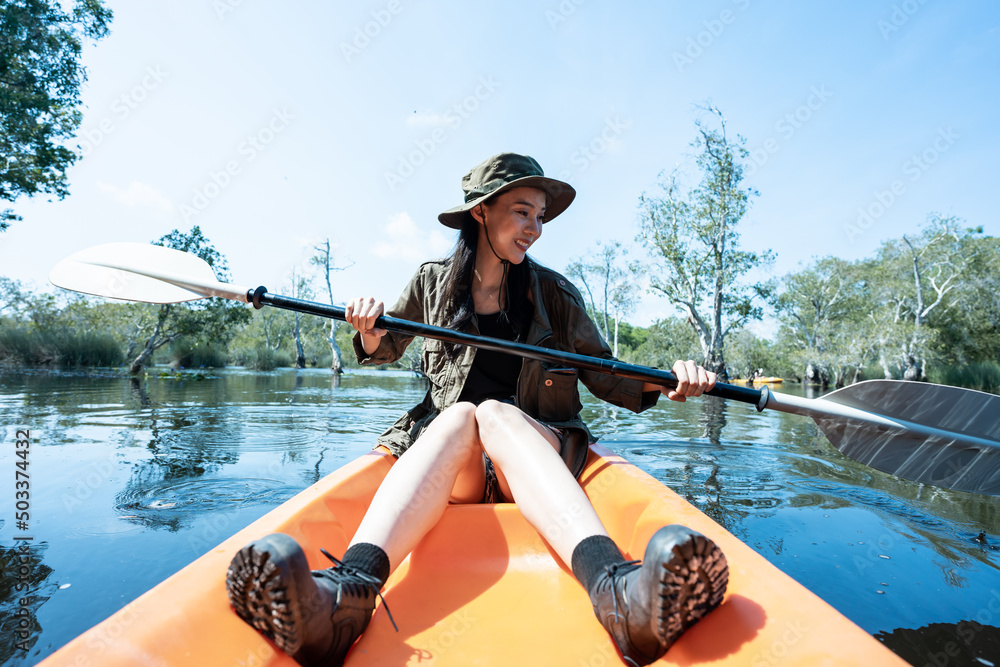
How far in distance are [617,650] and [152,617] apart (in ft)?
2.52

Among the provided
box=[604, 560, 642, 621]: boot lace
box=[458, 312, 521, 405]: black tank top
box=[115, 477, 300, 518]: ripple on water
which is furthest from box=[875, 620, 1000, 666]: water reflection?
box=[115, 477, 300, 518]: ripple on water

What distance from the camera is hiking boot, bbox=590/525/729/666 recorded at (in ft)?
2.46

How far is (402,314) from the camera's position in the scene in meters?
1.94

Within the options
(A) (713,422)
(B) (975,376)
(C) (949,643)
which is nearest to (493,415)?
(C) (949,643)

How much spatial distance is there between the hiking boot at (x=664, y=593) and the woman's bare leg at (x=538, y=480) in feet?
0.59

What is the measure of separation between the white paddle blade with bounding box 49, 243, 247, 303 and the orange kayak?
96 centimetres

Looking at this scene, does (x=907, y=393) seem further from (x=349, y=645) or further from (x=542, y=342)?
(x=349, y=645)

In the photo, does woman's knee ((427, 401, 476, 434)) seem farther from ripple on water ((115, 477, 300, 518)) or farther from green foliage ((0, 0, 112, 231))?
green foliage ((0, 0, 112, 231))

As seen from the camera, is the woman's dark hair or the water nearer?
the water

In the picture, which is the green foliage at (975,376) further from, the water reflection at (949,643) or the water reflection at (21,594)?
the water reflection at (21,594)

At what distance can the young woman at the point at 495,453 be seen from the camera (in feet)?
2.51

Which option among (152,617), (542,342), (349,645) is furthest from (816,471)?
(152,617)

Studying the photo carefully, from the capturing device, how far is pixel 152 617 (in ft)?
2.46

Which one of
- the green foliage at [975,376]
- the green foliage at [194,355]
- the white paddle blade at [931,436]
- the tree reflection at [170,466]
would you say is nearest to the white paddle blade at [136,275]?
the tree reflection at [170,466]
